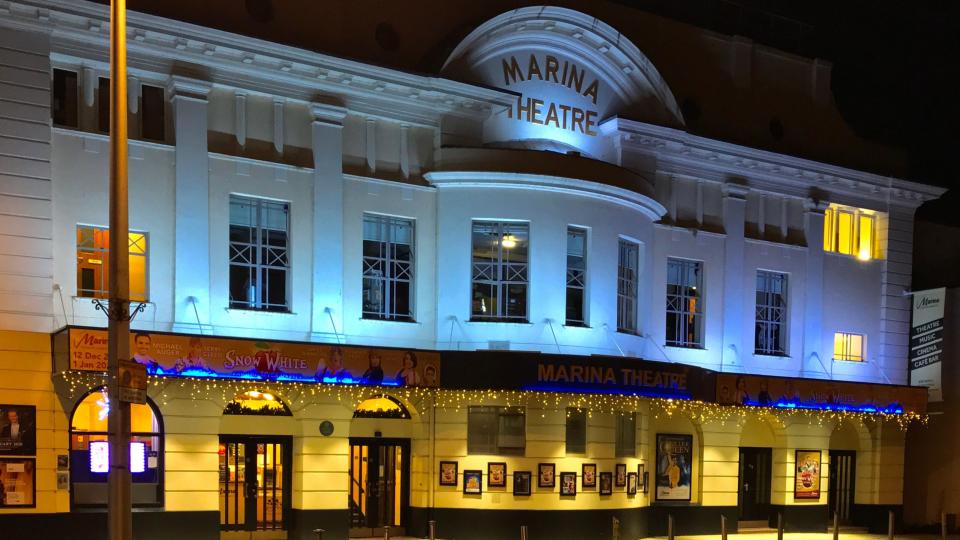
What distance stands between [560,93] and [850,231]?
1123 cm

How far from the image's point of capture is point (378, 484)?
2325 cm

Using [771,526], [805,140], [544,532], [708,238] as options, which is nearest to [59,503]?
[544,532]

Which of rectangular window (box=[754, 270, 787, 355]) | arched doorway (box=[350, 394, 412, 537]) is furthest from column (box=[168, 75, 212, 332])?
rectangular window (box=[754, 270, 787, 355])

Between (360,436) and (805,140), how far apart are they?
646 inches

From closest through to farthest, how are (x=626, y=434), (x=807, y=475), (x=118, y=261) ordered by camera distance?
(x=118, y=261) → (x=626, y=434) → (x=807, y=475)

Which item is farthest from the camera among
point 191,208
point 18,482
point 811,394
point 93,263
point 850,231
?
point 850,231

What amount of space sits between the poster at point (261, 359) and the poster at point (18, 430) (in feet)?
5.35

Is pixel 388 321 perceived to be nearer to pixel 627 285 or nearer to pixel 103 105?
pixel 627 285

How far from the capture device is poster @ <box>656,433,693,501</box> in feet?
87.3

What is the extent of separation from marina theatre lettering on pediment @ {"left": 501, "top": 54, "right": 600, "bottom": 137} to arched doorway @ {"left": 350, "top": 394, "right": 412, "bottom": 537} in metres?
7.78

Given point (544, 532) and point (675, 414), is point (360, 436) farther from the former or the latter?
point (675, 414)

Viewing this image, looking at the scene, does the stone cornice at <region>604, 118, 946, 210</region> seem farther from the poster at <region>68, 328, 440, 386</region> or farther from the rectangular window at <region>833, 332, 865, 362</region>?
the poster at <region>68, 328, 440, 386</region>

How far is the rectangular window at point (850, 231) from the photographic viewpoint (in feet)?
98.7

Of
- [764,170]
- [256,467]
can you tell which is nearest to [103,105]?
[256,467]
